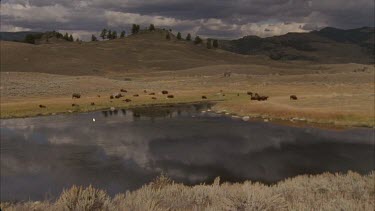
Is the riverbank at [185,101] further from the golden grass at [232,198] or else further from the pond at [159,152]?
the golden grass at [232,198]

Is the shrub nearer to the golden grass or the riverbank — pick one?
the golden grass

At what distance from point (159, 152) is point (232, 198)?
19557 mm

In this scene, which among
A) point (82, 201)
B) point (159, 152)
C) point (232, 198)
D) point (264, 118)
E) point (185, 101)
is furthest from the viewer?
point (185, 101)

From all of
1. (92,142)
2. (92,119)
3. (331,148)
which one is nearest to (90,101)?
(92,119)

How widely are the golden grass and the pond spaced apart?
598 centimetres

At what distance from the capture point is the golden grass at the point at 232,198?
10609mm

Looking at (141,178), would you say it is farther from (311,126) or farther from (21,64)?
(21,64)

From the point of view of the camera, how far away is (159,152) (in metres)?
30.4

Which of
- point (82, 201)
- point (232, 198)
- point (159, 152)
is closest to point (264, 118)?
point (159, 152)

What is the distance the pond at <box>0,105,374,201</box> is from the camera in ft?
78.7

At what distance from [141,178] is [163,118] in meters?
24.1

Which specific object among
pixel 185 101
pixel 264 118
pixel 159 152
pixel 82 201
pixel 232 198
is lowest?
pixel 185 101

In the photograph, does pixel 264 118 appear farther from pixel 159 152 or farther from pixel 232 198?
pixel 232 198

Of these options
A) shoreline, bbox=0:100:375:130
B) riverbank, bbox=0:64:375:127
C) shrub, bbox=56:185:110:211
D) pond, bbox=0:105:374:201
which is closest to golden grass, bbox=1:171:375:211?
shrub, bbox=56:185:110:211
